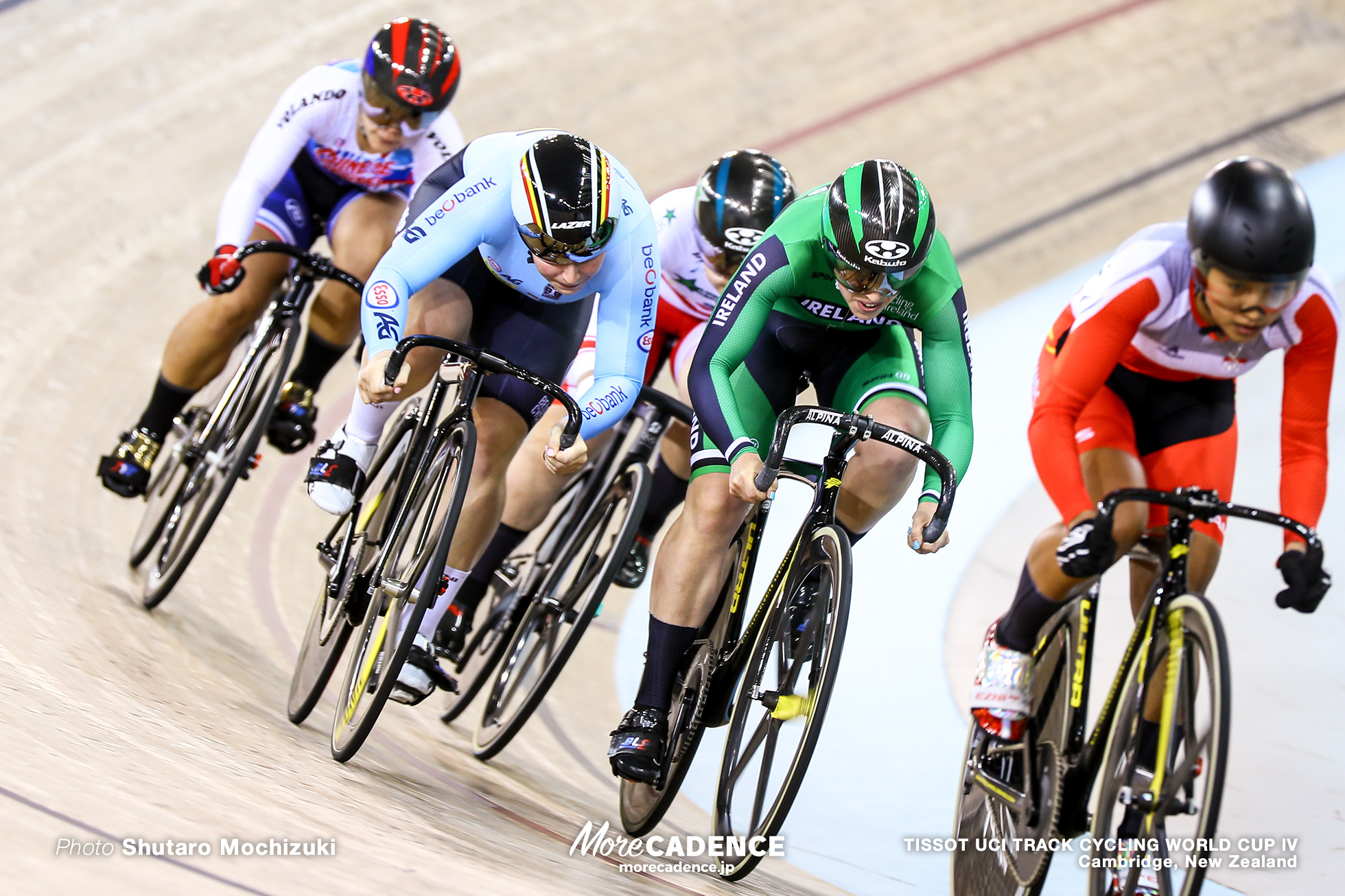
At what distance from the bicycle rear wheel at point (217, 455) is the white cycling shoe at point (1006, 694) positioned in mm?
2074

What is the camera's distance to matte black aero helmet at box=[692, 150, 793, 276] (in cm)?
338

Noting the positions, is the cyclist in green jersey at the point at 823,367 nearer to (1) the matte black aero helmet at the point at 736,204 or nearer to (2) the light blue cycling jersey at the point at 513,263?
(2) the light blue cycling jersey at the point at 513,263

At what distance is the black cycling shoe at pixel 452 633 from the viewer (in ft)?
11.1

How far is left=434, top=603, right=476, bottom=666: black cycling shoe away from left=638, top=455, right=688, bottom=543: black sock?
0.69m

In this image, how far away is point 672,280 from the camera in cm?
373

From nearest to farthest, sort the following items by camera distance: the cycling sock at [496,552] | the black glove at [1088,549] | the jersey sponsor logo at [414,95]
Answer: the black glove at [1088,549] → the cycling sock at [496,552] → the jersey sponsor logo at [414,95]

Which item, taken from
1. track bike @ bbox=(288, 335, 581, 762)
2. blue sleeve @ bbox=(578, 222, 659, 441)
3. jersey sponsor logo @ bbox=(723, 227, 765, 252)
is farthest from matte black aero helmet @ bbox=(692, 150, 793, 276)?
track bike @ bbox=(288, 335, 581, 762)

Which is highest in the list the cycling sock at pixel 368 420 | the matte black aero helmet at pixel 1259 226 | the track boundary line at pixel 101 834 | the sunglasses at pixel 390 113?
the sunglasses at pixel 390 113

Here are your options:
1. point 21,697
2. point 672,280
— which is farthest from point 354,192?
point 21,697

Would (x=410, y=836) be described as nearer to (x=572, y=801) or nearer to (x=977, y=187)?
(x=572, y=801)

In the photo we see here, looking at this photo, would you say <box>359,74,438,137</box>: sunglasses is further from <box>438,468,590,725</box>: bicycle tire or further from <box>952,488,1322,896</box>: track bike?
<box>952,488,1322,896</box>: track bike

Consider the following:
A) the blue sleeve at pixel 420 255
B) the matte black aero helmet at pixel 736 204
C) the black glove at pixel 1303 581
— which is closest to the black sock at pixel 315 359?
the blue sleeve at pixel 420 255

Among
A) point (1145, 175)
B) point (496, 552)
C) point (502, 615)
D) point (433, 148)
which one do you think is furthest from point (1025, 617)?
point (1145, 175)

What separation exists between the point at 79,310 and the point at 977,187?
446 centimetres
